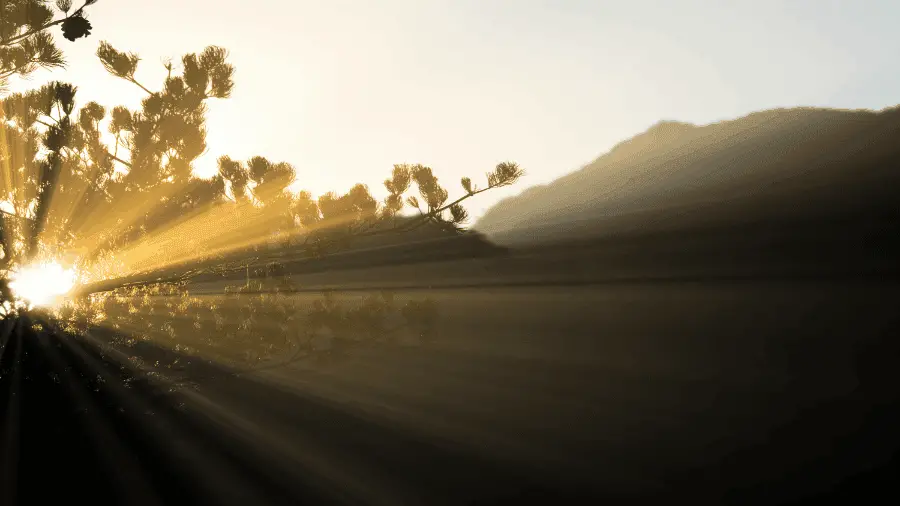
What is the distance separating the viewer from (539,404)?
10.5 metres

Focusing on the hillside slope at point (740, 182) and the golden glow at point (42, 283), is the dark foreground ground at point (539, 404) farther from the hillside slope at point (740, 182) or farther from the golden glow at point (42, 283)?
the hillside slope at point (740, 182)

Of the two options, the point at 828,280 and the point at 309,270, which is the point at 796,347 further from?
the point at 309,270

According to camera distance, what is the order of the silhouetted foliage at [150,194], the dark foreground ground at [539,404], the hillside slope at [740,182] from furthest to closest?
the hillside slope at [740,182] → the dark foreground ground at [539,404] → the silhouetted foliage at [150,194]

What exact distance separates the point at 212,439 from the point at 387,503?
3.81 m

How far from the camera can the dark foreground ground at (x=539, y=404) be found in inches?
233

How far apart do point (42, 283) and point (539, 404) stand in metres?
8.94

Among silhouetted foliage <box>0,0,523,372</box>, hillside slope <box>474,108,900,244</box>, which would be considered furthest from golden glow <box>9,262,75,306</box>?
hillside slope <box>474,108,900,244</box>

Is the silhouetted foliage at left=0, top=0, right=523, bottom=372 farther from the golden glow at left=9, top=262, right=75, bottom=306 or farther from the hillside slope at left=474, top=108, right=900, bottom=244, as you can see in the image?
the hillside slope at left=474, top=108, right=900, bottom=244

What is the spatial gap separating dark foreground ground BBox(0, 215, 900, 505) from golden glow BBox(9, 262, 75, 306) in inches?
11.8

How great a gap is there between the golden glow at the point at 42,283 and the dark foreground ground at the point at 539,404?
30 cm

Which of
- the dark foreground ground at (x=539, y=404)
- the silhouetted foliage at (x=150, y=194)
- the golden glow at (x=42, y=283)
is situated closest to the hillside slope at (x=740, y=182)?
the dark foreground ground at (x=539, y=404)

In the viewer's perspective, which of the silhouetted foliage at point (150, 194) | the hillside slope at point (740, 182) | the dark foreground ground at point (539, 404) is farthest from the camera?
the hillside slope at point (740, 182)

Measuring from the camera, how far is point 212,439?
28.4ft

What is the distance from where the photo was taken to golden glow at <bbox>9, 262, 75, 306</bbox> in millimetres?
4605
